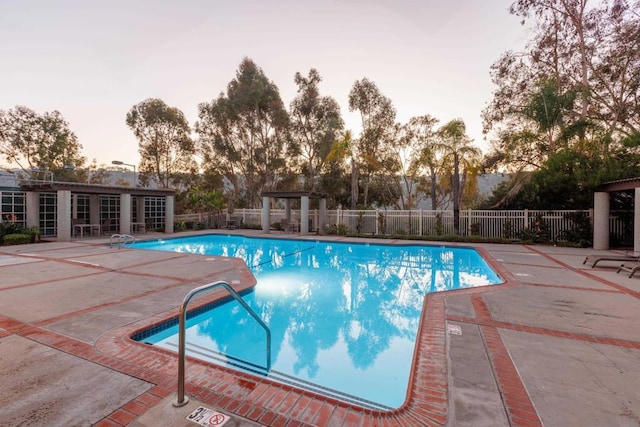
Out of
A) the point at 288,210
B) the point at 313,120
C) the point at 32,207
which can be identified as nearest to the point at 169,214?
the point at 32,207

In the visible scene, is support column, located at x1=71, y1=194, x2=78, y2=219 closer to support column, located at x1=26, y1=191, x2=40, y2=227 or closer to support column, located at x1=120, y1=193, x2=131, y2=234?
support column, located at x1=26, y1=191, x2=40, y2=227

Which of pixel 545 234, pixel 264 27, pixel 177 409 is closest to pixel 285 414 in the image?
pixel 177 409

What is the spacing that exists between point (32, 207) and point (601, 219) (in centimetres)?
2647

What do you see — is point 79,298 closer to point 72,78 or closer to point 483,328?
point 483,328

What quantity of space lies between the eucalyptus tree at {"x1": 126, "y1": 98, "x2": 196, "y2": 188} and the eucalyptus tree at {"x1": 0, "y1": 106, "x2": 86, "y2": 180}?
538cm

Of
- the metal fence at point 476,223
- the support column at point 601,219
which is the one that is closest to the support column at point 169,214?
the metal fence at point 476,223

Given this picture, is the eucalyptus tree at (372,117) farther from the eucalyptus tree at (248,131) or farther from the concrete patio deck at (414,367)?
the concrete patio deck at (414,367)

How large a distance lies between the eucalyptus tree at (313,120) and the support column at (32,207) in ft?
54.2

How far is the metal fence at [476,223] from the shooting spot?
13164 millimetres

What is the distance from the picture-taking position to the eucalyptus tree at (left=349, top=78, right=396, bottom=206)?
2247 cm

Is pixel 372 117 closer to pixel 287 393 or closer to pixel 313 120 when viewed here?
pixel 313 120

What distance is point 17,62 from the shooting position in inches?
462

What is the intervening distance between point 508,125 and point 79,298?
2191 cm

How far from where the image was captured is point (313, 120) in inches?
933
